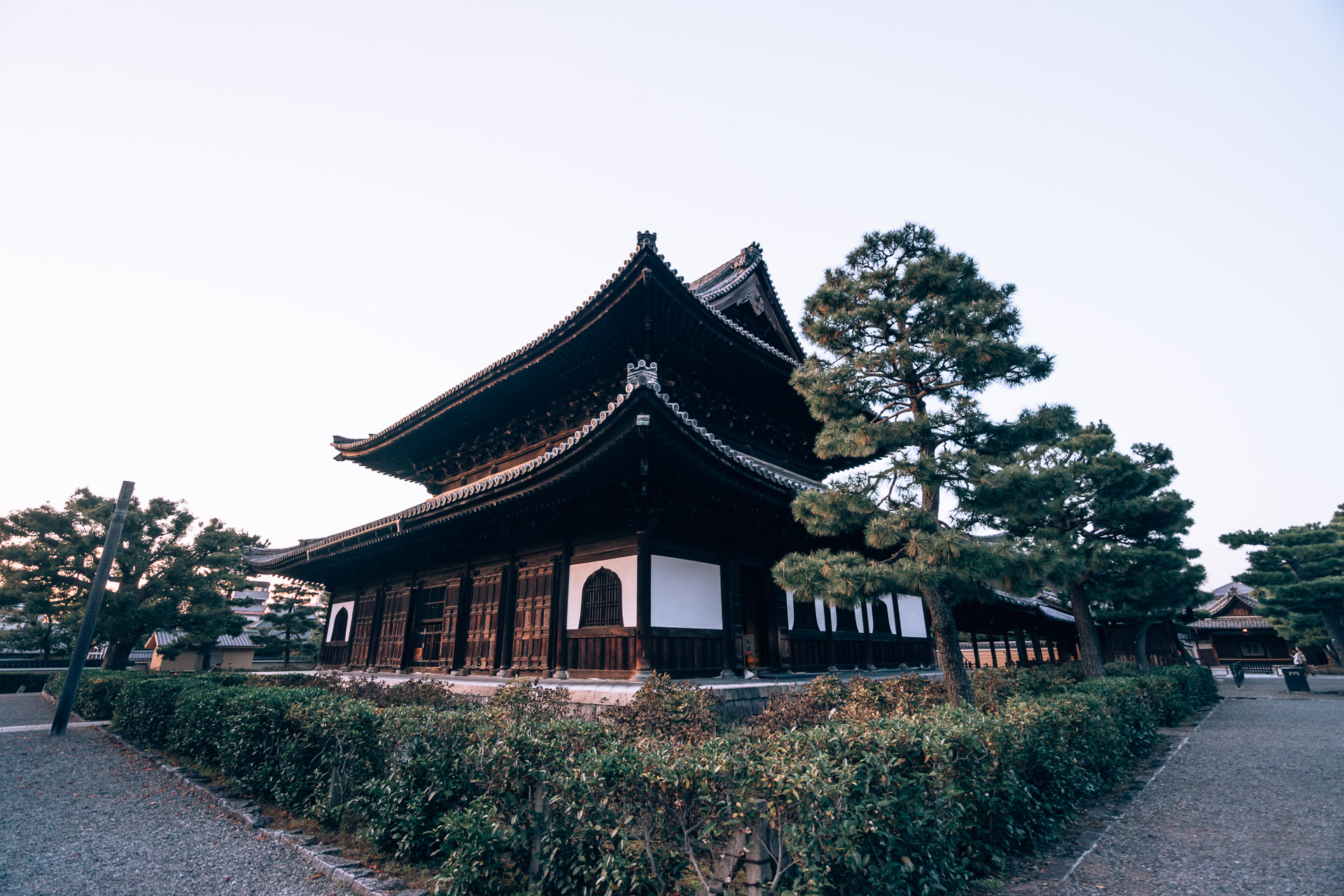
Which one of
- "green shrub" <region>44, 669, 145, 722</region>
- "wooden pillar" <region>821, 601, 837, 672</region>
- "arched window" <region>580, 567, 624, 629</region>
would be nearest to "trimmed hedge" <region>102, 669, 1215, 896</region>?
"arched window" <region>580, 567, 624, 629</region>

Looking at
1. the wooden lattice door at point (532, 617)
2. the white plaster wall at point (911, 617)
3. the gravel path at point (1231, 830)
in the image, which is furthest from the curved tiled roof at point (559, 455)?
the gravel path at point (1231, 830)

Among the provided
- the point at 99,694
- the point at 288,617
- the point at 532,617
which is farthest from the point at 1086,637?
the point at 288,617

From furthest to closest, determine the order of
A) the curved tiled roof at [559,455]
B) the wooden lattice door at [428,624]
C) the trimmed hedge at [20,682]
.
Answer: the trimmed hedge at [20,682], the wooden lattice door at [428,624], the curved tiled roof at [559,455]

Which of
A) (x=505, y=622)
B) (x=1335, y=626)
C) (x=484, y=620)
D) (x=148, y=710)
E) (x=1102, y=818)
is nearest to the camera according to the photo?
(x=1102, y=818)

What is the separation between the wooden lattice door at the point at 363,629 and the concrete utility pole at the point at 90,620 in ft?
20.6

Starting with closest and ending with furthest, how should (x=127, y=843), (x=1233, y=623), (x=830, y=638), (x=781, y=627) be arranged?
(x=127, y=843)
(x=781, y=627)
(x=830, y=638)
(x=1233, y=623)

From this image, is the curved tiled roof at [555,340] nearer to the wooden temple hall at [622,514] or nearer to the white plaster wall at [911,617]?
the wooden temple hall at [622,514]

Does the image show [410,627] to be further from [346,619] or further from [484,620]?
[346,619]

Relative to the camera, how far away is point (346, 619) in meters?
20.3

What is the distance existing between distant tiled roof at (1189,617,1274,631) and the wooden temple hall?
140 ft

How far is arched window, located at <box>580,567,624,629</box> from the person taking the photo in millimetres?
11237

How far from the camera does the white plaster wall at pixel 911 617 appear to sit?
17203 mm

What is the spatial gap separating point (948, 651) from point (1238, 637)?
5210 centimetres

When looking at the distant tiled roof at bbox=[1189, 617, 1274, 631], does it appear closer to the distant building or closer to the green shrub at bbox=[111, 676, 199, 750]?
the green shrub at bbox=[111, 676, 199, 750]
